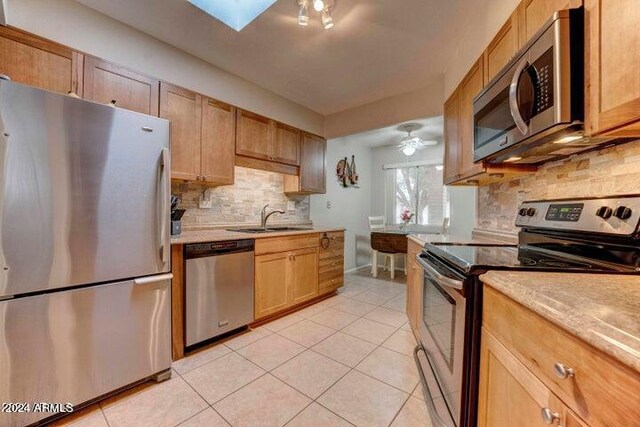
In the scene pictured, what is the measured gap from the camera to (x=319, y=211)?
407 centimetres

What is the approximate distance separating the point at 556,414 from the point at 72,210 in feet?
6.64

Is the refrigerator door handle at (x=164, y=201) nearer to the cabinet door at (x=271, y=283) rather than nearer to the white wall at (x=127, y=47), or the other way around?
the cabinet door at (x=271, y=283)

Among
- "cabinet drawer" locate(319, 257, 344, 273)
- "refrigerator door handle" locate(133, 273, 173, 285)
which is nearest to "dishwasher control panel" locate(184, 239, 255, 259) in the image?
"refrigerator door handle" locate(133, 273, 173, 285)

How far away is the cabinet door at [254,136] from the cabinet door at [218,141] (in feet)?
0.27

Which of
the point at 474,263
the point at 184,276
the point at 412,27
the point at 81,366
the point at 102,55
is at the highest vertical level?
the point at 412,27

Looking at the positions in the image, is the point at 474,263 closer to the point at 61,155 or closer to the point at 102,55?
the point at 61,155

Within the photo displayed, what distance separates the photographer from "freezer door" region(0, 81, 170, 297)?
118 cm

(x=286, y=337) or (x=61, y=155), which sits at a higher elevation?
(x=61, y=155)

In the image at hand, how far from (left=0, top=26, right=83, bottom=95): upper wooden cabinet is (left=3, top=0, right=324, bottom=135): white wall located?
0.40 feet

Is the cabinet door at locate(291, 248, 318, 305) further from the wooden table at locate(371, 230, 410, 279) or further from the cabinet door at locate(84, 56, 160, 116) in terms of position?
the cabinet door at locate(84, 56, 160, 116)

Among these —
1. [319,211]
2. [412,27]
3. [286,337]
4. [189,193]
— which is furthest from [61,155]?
[319,211]

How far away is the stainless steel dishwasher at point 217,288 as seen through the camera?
1.94 metres

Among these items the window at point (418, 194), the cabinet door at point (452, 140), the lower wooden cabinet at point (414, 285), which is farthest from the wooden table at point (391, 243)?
the cabinet door at point (452, 140)

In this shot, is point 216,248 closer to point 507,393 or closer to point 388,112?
point 507,393
